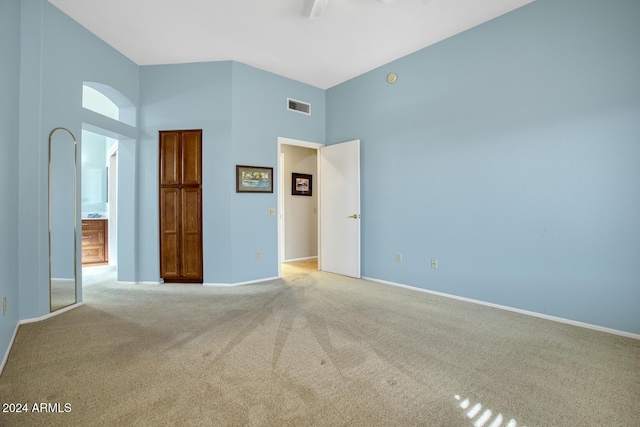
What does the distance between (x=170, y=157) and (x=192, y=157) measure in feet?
1.04

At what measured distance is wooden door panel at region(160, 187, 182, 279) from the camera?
4.26 meters

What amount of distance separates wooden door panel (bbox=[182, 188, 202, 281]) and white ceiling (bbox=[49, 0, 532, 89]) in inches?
73.4

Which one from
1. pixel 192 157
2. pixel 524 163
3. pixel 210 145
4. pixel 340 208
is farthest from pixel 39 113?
pixel 524 163

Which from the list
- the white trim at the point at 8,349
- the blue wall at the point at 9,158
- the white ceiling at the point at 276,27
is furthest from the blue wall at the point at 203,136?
the white trim at the point at 8,349

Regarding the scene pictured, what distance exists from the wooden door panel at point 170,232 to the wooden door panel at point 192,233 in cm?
10

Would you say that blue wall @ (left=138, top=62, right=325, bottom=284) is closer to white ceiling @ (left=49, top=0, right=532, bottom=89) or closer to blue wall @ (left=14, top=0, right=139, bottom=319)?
white ceiling @ (left=49, top=0, right=532, bottom=89)

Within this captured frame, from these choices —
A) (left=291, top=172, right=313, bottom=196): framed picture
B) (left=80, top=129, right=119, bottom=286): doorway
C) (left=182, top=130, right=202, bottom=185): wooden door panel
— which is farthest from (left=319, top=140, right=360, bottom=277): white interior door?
(left=80, top=129, right=119, bottom=286): doorway

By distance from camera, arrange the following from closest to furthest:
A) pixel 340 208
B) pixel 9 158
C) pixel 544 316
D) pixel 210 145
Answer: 1. pixel 9 158
2. pixel 544 316
3. pixel 210 145
4. pixel 340 208

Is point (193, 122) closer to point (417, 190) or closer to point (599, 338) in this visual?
point (417, 190)

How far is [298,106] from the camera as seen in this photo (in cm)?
488

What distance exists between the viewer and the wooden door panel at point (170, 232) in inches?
168

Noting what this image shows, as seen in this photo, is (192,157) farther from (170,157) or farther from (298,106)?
(298,106)

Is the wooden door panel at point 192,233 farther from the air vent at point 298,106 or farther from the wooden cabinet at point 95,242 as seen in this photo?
the air vent at point 298,106

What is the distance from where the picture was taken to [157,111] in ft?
13.9
